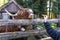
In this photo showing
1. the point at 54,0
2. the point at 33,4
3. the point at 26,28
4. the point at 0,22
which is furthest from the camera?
the point at 54,0

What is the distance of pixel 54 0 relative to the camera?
28.0 ft

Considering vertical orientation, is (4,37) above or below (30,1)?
below

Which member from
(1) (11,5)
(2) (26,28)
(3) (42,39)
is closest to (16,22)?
(2) (26,28)

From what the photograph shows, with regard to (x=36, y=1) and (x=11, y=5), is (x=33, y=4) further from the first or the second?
(x=11, y=5)

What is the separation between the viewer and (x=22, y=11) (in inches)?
178

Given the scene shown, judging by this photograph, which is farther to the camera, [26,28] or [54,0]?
[54,0]

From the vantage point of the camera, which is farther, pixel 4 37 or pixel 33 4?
pixel 33 4

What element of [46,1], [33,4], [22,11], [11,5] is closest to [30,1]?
[33,4]

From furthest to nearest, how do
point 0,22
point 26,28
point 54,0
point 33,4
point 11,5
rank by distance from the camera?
point 54,0 → point 33,4 → point 11,5 → point 26,28 → point 0,22

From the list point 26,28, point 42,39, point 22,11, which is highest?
point 22,11

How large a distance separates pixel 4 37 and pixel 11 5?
1763mm

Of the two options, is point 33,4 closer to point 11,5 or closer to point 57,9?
point 57,9

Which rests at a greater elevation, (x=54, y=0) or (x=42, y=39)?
(x=54, y=0)

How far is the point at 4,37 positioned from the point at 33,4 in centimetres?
442
